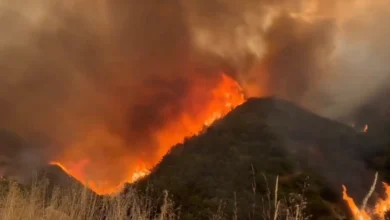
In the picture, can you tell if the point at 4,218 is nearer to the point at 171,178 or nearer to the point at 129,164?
the point at 171,178

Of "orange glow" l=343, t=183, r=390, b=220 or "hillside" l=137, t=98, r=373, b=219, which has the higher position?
"hillside" l=137, t=98, r=373, b=219

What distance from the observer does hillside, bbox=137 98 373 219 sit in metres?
19.8

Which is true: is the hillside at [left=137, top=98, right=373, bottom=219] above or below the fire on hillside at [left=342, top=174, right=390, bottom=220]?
above

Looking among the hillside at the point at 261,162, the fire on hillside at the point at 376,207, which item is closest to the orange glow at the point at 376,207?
the fire on hillside at the point at 376,207

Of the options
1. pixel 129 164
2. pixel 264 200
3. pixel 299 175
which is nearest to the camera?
pixel 264 200

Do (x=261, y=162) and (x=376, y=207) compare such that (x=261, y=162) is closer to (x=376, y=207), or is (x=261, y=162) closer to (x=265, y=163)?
(x=265, y=163)

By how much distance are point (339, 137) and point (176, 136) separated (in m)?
10.8

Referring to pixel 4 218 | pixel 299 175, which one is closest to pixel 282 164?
pixel 299 175

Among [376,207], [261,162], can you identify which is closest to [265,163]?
[261,162]

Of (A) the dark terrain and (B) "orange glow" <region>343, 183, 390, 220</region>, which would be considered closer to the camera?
(B) "orange glow" <region>343, 183, 390, 220</region>

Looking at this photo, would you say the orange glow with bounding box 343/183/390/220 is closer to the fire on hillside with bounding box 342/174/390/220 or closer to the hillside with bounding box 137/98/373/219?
the fire on hillside with bounding box 342/174/390/220

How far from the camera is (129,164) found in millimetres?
28828

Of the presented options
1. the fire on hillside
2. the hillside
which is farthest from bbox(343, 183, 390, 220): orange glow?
the hillside

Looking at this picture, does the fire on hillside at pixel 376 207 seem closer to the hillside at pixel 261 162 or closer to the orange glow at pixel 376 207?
the orange glow at pixel 376 207
